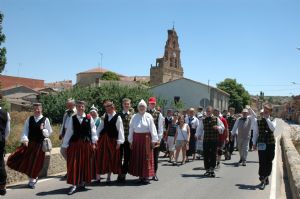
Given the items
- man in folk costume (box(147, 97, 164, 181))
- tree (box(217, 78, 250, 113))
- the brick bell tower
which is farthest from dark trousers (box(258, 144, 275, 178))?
the brick bell tower

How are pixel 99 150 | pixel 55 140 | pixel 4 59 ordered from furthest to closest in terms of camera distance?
pixel 4 59 → pixel 55 140 → pixel 99 150

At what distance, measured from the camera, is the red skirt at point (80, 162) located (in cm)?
925

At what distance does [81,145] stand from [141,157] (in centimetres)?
182

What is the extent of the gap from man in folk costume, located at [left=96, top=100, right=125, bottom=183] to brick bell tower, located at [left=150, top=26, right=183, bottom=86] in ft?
360

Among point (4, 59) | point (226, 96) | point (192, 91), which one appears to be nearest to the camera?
point (4, 59)

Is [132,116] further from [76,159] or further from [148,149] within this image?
[76,159]

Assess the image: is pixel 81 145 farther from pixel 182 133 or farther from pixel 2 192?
pixel 182 133

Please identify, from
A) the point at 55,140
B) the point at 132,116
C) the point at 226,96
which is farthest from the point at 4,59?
the point at 226,96

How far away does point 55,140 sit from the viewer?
15.9 metres

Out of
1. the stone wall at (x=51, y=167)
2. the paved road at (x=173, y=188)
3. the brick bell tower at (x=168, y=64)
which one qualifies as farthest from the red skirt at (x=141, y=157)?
the brick bell tower at (x=168, y=64)

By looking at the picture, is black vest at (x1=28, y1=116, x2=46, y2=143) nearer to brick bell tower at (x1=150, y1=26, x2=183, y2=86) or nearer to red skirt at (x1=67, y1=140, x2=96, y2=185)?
red skirt at (x1=67, y1=140, x2=96, y2=185)

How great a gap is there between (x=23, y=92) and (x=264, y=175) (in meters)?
93.2

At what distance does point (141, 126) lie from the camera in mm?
10734

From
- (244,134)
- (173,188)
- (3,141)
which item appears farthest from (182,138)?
(3,141)
